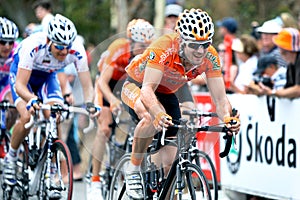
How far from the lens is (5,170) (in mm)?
10070

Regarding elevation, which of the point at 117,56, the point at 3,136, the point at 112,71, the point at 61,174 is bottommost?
the point at 61,174

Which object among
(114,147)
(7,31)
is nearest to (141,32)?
(114,147)

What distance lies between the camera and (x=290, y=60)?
998 cm

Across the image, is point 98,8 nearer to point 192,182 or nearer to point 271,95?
point 271,95

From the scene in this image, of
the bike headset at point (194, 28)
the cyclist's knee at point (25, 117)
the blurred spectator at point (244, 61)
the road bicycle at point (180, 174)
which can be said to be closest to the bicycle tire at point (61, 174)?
the cyclist's knee at point (25, 117)

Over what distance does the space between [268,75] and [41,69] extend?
328 cm

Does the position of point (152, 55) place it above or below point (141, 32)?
below

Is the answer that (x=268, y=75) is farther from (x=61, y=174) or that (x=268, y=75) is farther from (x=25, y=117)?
(x=61, y=174)

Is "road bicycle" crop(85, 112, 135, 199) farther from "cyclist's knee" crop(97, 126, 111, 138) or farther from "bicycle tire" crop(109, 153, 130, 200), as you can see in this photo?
"bicycle tire" crop(109, 153, 130, 200)

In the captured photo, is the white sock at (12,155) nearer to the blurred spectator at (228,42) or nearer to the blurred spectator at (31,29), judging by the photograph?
the blurred spectator at (228,42)

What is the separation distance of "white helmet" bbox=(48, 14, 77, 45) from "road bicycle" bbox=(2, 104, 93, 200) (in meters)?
0.74

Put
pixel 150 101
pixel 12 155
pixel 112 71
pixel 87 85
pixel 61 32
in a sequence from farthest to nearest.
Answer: pixel 112 71, pixel 12 155, pixel 87 85, pixel 61 32, pixel 150 101

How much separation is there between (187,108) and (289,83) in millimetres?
1620

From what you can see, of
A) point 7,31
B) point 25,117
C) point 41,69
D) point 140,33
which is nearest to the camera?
point 25,117
